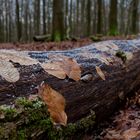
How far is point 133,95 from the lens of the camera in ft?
13.8

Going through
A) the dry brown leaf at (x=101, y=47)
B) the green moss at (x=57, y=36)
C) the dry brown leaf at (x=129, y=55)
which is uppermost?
the dry brown leaf at (x=101, y=47)

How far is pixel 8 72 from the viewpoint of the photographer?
257 cm

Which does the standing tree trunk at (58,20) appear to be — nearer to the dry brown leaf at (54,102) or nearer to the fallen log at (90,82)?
the fallen log at (90,82)

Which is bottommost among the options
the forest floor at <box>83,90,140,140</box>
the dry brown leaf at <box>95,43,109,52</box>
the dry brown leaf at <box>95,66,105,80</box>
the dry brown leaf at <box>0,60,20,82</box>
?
the forest floor at <box>83,90,140,140</box>

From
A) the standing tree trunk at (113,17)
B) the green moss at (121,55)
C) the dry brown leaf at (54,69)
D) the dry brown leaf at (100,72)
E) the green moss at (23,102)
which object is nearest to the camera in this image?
the green moss at (23,102)

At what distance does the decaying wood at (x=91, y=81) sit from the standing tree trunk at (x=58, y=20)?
28.7ft

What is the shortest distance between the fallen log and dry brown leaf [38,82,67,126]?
0.06 meters

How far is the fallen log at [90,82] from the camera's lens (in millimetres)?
2490

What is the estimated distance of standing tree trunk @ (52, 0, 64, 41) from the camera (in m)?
12.9

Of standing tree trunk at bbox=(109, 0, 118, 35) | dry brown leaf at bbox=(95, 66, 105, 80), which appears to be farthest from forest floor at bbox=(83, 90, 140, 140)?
standing tree trunk at bbox=(109, 0, 118, 35)

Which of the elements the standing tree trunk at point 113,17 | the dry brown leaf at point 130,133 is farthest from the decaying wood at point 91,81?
the standing tree trunk at point 113,17

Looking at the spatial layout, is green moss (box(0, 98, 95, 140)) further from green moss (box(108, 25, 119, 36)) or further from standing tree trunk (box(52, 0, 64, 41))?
green moss (box(108, 25, 119, 36))

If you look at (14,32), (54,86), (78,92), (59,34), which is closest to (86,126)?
(78,92)

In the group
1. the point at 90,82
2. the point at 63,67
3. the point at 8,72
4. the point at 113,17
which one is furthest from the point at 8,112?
the point at 113,17
